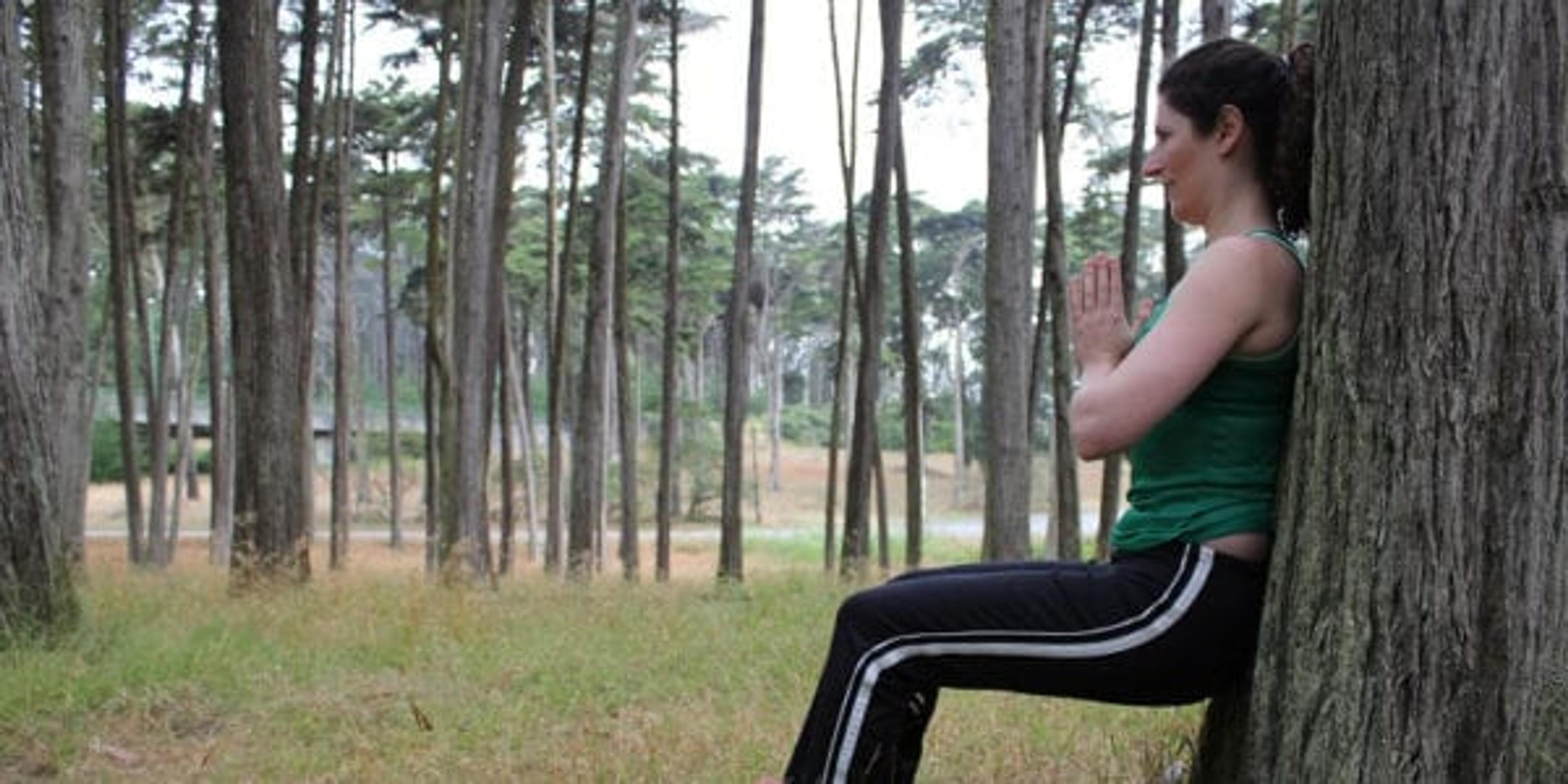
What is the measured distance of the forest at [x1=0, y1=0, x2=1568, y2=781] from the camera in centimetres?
216

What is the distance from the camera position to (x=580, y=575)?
39.9ft

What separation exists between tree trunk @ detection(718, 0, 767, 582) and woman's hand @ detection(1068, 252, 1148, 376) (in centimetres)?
1053

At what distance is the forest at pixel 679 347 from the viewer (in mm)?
2160

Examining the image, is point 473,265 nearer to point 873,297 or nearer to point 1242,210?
point 873,297

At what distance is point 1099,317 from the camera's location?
244cm

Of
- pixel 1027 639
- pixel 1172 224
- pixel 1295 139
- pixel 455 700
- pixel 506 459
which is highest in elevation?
pixel 1172 224

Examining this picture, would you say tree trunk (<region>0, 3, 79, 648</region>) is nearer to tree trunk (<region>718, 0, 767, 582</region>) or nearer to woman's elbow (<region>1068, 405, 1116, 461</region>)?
woman's elbow (<region>1068, 405, 1116, 461</region>)

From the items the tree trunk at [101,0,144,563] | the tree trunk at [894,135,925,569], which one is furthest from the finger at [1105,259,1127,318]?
the tree trunk at [101,0,144,563]

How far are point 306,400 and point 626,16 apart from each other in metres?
6.76

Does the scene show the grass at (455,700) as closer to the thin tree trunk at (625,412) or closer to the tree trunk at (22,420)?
the tree trunk at (22,420)

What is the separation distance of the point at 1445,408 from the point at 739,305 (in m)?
11.5

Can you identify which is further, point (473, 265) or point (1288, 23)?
point (473, 265)

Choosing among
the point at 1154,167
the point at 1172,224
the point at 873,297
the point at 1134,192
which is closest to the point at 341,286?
the point at 873,297

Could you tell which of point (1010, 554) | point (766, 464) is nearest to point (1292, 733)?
point (1010, 554)
